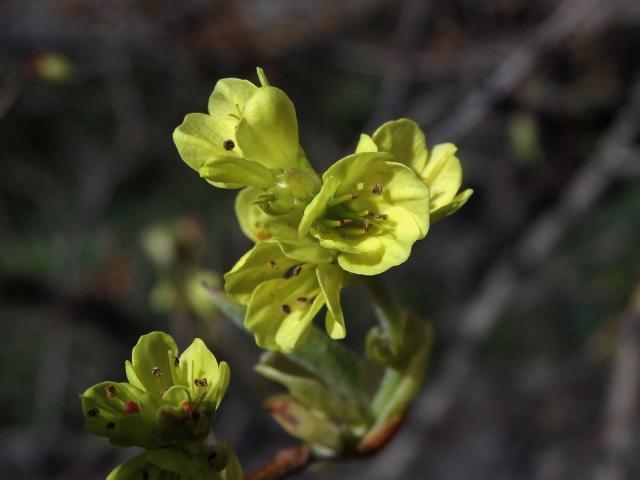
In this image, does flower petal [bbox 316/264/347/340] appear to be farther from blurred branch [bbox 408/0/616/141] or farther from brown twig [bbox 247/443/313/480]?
blurred branch [bbox 408/0/616/141]

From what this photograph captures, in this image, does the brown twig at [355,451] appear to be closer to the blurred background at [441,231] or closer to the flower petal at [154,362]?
the blurred background at [441,231]

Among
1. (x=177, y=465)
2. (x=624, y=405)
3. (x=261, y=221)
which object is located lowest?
(x=624, y=405)

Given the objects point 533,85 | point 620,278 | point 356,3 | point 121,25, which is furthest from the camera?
point 620,278

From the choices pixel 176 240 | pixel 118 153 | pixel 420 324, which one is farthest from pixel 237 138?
pixel 118 153

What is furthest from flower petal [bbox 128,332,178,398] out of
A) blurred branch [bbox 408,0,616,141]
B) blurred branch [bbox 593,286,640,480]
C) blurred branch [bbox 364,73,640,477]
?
blurred branch [bbox 364,73,640,477]

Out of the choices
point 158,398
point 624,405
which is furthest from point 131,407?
point 624,405

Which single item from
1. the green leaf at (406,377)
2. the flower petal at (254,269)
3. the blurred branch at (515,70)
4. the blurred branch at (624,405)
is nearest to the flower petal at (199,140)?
the flower petal at (254,269)

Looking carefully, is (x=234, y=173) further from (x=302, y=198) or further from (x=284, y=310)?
(x=284, y=310)

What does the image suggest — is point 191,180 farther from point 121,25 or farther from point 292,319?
point 292,319
